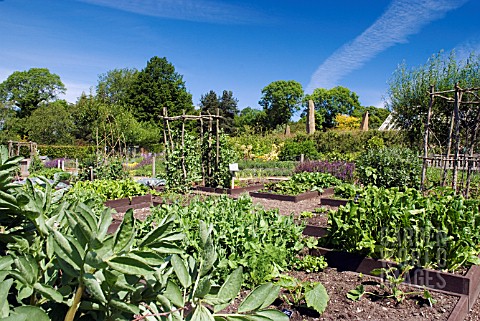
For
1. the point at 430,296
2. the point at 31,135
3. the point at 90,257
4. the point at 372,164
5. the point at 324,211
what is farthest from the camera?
the point at 31,135

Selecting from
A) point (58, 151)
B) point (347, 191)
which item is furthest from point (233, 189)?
point (58, 151)

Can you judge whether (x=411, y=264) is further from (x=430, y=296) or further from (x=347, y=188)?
(x=347, y=188)

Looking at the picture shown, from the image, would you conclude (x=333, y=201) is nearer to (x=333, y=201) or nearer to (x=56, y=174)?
(x=333, y=201)

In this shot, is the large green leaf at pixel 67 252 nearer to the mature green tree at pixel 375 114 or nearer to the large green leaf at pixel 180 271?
the large green leaf at pixel 180 271

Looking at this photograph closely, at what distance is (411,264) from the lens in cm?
390

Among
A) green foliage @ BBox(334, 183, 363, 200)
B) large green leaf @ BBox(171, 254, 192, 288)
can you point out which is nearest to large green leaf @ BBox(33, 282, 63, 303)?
large green leaf @ BBox(171, 254, 192, 288)

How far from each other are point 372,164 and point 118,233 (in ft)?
34.4

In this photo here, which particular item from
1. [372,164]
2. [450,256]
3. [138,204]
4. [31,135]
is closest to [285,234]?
[450,256]

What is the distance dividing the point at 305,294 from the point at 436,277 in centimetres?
144

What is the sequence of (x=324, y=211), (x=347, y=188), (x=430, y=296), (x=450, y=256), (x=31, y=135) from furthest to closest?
(x=31, y=135)
(x=347, y=188)
(x=324, y=211)
(x=450, y=256)
(x=430, y=296)

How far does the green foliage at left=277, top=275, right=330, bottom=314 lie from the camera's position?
3064mm

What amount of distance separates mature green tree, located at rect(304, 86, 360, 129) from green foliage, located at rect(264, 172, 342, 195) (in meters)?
51.2

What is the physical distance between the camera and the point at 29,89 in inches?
1903

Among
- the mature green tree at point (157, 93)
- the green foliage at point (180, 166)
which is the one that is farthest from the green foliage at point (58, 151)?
the green foliage at point (180, 166)
